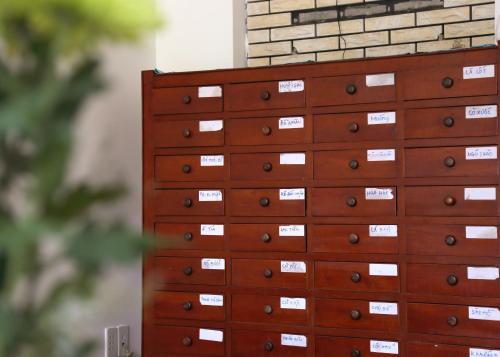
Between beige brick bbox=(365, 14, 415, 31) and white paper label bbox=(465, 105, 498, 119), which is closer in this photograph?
white paper label bbox=(465, 105, 498, 119)

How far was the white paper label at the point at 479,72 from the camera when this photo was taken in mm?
1954

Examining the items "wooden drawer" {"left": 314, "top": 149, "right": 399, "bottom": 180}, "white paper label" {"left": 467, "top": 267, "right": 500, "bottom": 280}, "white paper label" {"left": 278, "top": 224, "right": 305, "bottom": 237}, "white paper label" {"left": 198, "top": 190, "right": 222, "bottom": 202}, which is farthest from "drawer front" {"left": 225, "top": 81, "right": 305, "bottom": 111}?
"white paper label" {"left": 467, "top": 267, "right": 500, "bottom": 280}

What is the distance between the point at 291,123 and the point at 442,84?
0.53 metres

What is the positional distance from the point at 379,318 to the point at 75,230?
1995mm

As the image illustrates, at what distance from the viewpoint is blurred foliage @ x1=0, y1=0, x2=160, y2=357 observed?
0.19m

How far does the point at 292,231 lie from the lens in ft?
7.14

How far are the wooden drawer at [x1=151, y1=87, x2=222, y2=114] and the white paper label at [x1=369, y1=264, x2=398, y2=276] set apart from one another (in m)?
0.79

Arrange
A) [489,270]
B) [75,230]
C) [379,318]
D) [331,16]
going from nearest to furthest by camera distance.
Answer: [75,230] < [489,270] < [379,318] < [331,16]

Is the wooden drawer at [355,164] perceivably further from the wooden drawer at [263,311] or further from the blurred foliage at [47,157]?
the blurred foliage at [47,157]

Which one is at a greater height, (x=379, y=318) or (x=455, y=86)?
(x=455, y=86)

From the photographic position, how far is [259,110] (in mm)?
2213

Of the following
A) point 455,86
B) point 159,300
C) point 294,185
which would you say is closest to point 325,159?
point 294,185

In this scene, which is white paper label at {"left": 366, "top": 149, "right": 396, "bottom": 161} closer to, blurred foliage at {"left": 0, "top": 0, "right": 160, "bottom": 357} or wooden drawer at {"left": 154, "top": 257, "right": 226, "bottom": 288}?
wooden drawer at {"left": 154, "top": 257, "right": 226, "bottom": 288}

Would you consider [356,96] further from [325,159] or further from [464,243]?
[464,243]
